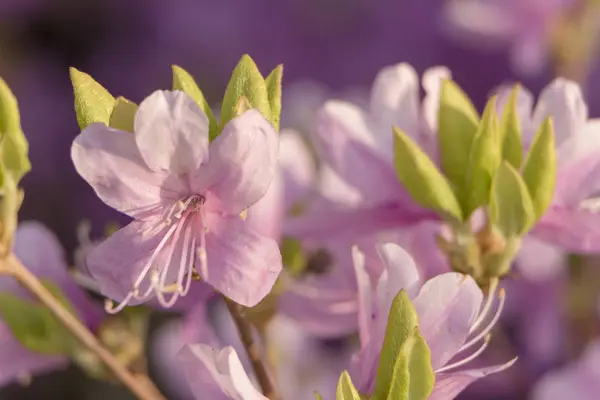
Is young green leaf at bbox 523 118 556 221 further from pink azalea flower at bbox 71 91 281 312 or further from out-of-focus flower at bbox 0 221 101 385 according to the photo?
out-of-focus flower at bbox 0 221 101 385

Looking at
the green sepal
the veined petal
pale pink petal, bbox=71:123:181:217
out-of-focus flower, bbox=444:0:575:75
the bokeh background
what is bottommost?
the bokeh background

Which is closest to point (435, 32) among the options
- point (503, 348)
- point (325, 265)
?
point (503, 348)

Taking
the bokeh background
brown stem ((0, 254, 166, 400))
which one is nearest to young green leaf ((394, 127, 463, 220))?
brown stem ((0, 254, 166, 400))

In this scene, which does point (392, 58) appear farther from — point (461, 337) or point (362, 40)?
point (461, 337)

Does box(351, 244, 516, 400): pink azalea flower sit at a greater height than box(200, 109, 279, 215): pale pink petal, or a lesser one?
lesser

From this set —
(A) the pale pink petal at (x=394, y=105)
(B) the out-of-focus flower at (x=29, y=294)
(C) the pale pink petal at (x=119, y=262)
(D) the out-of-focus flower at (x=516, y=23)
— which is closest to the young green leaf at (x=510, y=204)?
(A) the pale pink petal at (x=394, y=105)

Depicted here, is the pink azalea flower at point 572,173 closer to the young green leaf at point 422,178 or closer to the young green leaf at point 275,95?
the young green leaf at point 422,178
